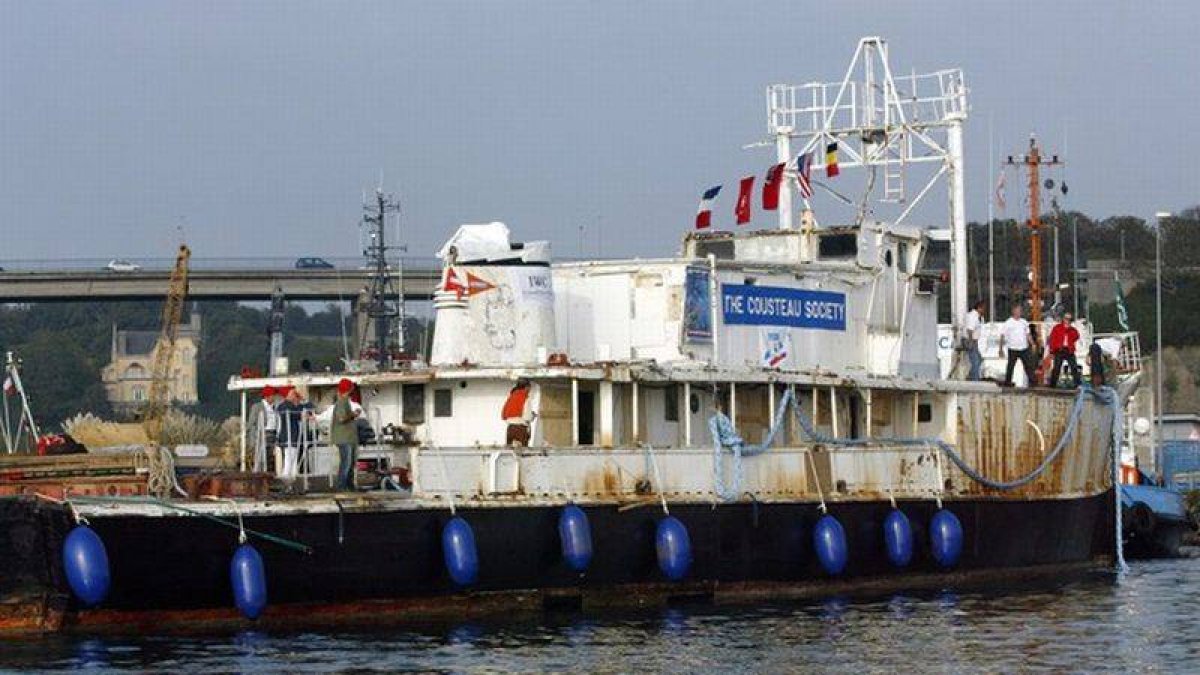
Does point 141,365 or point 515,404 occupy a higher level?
point 141,365

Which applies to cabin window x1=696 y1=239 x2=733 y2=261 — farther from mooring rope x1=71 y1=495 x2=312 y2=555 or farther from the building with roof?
the building with roof

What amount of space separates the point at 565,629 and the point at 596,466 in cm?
245

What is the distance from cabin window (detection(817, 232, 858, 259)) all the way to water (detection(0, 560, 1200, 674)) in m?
6.05

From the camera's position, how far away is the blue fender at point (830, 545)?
29844 mm

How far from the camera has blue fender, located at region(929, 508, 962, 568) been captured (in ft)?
104

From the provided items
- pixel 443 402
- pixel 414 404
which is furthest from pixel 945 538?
pixel 414 404

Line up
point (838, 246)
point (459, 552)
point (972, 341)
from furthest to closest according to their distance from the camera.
Answer: point (972, 341)
point (838, 246)
point (459, 552)

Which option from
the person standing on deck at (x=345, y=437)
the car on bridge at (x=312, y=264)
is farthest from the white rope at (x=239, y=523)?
the car on bridge at (x=312, y=264)

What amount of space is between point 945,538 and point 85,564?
13154 millimetres

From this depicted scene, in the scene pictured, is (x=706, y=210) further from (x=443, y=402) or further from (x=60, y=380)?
(x=60, y=380)

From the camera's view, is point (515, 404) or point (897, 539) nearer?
point (515, 404)

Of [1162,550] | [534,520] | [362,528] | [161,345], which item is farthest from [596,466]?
[1162,550]

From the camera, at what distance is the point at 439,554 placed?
26266mm

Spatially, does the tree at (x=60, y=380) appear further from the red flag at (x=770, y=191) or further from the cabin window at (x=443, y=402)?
the cabin window at (x=443, y=402)
